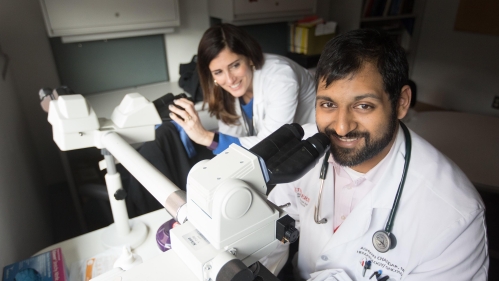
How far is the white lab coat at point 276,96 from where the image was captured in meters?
1.62

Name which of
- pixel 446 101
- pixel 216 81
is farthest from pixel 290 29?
pixel 446 101

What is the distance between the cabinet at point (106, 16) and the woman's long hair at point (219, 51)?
708 millimetres

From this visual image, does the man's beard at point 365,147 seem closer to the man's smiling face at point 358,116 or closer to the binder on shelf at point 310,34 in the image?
the man's smiling face at point 358,116

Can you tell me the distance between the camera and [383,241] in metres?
0.86

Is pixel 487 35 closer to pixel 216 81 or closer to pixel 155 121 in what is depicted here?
pixel 216 81

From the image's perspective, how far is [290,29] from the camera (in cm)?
293

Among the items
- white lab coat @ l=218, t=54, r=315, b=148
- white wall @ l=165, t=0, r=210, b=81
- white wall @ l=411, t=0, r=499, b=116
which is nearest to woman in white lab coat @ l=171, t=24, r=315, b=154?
white lab coat @ l=218, t=54, r=315, b=148

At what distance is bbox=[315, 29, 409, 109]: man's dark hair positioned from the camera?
887 mm

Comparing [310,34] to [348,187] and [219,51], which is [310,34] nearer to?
[219,51]

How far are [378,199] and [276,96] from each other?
83 centimetres

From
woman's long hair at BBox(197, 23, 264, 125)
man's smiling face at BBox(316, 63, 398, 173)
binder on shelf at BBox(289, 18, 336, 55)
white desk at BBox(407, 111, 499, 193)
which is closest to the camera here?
man's smiling face at BBox(316, 63, 398, 173)

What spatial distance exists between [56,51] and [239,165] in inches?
88.4

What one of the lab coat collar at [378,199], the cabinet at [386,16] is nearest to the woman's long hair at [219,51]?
the lab coat collar at [378,199]

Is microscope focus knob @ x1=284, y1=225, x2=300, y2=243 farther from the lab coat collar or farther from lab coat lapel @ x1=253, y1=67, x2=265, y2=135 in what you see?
lab coat lapel @ x1=253, y1=67, x2=265, y2=135
